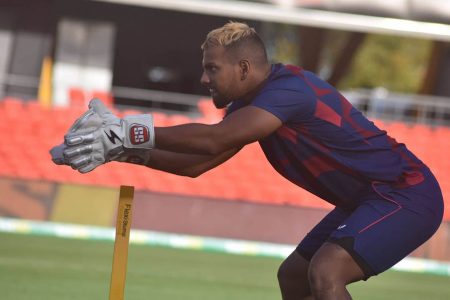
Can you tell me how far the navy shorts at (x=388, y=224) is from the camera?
5.84 m

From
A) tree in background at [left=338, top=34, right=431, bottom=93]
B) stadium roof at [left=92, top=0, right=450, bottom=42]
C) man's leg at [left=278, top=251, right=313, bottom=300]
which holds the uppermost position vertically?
man's leg at [left=278, top=251, right=313, bottom=300]

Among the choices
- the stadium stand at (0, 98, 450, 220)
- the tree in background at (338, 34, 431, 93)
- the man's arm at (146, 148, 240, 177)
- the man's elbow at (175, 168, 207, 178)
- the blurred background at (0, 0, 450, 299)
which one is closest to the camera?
the man's arm at (146, 148, 240, 177)

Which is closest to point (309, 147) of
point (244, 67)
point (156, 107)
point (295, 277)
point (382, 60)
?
point (244, 67)

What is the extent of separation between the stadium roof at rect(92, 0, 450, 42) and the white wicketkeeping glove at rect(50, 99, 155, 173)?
16.4m

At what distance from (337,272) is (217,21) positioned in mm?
22017

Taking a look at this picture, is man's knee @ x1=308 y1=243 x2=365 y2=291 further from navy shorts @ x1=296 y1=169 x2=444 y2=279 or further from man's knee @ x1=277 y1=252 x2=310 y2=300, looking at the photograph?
man's knee @ x1=277 y1=252 x2=310 y2=300

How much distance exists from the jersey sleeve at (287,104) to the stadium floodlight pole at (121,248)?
81cm

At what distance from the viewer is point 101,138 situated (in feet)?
18.1

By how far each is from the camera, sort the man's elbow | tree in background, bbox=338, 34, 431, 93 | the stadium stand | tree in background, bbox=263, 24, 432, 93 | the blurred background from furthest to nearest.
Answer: tree in background, bbox=338, 34, 431, 93 < tree in background, bbox=263, 24, 432, 93 < the stadium stand < the blurred background < the man's elbow

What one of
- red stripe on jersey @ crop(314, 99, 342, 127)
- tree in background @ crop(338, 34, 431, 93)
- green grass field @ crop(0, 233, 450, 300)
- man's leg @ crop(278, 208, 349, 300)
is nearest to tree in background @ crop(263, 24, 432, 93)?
tree in background @ crop(338, 34, 431, 93)

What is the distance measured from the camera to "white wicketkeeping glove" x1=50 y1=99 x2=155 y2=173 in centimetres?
550

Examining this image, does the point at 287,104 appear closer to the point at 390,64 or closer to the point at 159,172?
the point at 159,172

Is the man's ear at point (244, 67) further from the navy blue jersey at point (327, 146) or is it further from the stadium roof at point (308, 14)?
the stadium roof at point (308, 14)

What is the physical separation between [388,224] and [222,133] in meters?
1.03
